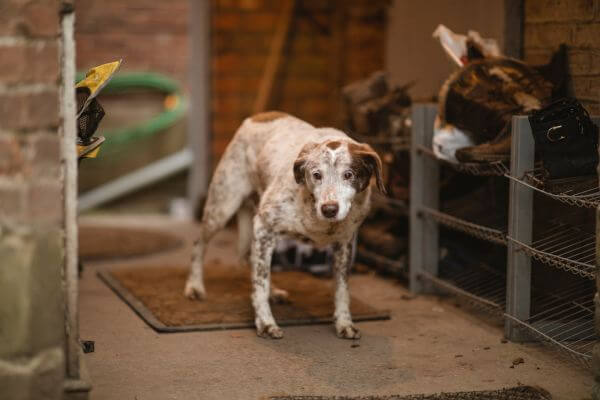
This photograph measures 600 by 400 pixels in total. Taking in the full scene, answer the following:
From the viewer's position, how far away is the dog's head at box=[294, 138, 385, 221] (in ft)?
13.8

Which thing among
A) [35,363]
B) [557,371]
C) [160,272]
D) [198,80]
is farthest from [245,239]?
[198,80]

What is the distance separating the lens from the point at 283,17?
8.68 meters

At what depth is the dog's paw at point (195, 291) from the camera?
212 inches

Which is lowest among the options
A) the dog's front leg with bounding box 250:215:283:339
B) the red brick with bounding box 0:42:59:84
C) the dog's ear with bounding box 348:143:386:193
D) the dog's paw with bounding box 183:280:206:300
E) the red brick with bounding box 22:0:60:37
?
the dog's paw with bounding box 183:280:206:300

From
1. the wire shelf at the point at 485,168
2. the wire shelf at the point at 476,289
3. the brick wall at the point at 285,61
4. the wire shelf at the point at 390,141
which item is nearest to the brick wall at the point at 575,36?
the wire shelf at the point at 485,168

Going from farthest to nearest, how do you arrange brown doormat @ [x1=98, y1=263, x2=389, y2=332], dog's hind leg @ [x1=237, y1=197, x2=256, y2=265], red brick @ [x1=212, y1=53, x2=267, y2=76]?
1. red brick @ [x1=212, y1=53, x2=267, y2=76]
2. dog's hind leg @ [x1=237, y1=197, x2=256, y2=265]
3. brown doormat @ [x1=98, y1=263, x2=389, y2=332]

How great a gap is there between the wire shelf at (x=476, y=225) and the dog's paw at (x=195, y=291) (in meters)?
1.41

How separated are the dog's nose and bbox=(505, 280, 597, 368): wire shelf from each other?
1.08 meters

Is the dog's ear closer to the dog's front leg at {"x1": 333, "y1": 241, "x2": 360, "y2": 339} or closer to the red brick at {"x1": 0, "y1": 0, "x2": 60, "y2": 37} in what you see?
the dog's front leg at {"x1": 333, "y1": 241, "x2": 360, "y2": 339}

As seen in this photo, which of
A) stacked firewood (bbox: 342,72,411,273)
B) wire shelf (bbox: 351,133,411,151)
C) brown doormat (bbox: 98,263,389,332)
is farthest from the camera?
stacked firewood (bbox: 342,72,411,273)

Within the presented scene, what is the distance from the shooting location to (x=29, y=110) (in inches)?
113

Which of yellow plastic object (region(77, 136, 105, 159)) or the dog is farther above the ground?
yellow plastic object (region(77, 136, 105, 159))

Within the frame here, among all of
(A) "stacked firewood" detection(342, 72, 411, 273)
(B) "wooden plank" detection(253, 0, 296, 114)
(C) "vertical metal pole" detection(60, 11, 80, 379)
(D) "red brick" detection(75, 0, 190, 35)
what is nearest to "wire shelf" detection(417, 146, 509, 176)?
(A) "stacked firewood" detection(342, 72, 411, 273)

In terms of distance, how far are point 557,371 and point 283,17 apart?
214 inches
